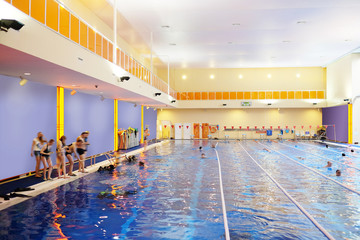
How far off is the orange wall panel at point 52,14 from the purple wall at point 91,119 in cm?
547

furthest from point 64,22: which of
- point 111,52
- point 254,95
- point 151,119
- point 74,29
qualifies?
point 254,95

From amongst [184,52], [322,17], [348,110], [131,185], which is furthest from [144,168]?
[348,110]

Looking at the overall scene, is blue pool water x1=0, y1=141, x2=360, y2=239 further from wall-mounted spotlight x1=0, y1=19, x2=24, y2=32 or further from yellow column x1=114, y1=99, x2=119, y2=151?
yellow column x1=114, y1=99, x2=119, y2=151

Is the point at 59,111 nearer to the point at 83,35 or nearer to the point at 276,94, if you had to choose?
the point at 83,35

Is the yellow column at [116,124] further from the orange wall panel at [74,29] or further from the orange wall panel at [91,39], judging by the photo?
the orange wall panel at [74,29]

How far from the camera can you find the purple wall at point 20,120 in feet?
32.8

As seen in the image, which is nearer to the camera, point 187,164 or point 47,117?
point 47,117

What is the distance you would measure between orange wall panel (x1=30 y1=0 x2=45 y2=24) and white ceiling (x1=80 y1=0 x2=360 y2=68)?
6.99 metres

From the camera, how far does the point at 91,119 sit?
16.7 meters

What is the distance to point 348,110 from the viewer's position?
2669 cm

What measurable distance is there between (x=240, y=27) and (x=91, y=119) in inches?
394

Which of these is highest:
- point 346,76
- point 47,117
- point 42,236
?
point 346,76

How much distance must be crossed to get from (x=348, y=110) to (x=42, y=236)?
26.9 metres

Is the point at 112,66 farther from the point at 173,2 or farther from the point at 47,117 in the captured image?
the point at 173,2
